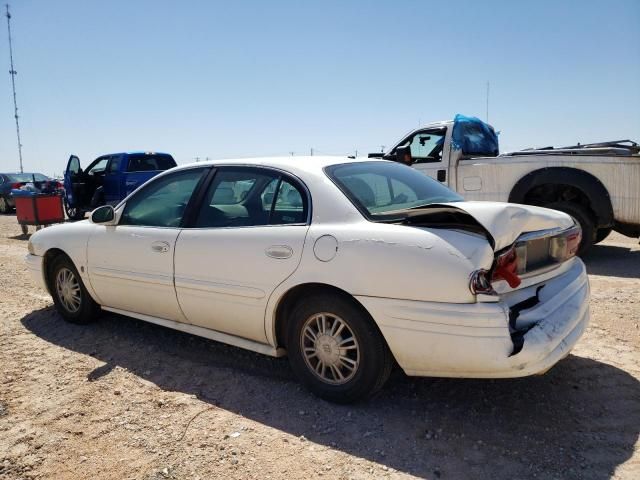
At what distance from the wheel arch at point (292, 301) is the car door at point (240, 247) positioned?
0.09 metres

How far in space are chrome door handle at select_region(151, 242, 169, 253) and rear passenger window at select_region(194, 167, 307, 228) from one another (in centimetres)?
Result: 29

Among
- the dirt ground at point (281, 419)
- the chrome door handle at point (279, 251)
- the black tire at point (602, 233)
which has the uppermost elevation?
the chrome door handle at point (279, 251)

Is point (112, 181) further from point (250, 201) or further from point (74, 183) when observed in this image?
point (250, 201)

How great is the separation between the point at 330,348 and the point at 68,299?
9.67ft

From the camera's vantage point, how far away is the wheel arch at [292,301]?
9.55 feet

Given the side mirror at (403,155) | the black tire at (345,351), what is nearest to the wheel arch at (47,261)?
the black tire at (345,351)

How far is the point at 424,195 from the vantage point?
3650 mm

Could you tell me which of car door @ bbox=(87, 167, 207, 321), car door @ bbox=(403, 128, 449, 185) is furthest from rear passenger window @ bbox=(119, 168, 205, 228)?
car door @ bbox=(403, 128, 449, 185)

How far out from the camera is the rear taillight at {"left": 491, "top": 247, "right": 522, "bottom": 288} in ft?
8.53

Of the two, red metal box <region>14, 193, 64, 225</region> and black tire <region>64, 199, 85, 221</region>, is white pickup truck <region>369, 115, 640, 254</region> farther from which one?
black tire <region>64, 199, 85, 221</region>

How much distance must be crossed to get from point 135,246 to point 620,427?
11.3ft

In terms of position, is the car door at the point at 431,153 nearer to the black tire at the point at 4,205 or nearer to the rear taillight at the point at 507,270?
the rear taillight at the point at 507,270

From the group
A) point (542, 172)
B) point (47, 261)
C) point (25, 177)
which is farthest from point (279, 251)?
point (25, 177)

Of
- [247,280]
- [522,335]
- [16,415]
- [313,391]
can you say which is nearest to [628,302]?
[522,335]
